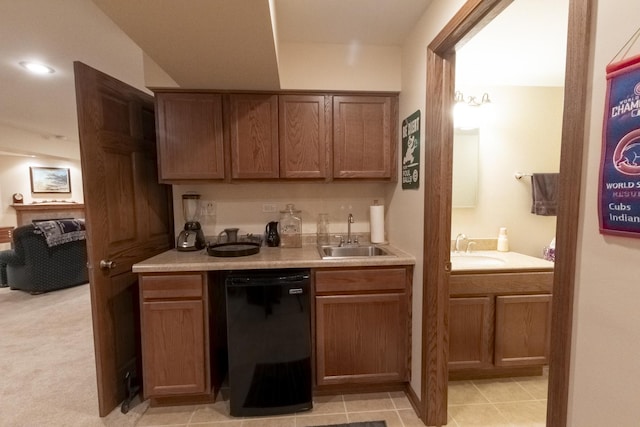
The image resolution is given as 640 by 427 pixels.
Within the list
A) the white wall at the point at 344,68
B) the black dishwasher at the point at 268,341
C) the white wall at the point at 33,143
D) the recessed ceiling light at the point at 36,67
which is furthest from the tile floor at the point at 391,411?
the white wall at the point at 33,143

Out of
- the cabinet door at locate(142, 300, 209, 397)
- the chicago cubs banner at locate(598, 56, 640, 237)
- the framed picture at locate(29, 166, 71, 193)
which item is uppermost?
the framed picture at locate(29, 166, 71, 193)

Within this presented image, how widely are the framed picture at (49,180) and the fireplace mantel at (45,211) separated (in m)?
0.47

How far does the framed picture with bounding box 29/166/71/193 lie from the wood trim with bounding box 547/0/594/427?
9340mm

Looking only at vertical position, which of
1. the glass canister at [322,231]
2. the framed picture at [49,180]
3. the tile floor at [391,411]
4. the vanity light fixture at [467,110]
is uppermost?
the vanity light fixture at [467,110]

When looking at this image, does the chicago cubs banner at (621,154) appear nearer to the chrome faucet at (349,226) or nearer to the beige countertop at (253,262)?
the beige countertop at (253,262)

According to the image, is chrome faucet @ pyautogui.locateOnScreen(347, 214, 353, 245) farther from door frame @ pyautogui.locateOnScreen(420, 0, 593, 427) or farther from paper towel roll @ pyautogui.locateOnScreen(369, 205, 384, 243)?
door frame @ pyautogui.locateOnScreen(420, 0, 593, 427)

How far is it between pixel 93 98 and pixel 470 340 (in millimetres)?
2800

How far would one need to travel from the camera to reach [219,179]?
2.15m

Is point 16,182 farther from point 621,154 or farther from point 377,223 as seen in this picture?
point 621,154

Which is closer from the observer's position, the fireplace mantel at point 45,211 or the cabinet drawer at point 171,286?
the cabinet drawer at point 171,286

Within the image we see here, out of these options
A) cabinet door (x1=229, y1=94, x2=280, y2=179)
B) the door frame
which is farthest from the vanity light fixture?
cabinet door (x1=229, y1=94, x2=280, y2=179)

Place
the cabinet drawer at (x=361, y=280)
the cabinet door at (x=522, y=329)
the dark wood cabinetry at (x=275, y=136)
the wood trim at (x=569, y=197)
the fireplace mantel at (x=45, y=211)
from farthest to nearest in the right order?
1. the fireplace mantel at (x=45, y=211)
2. the dark wood cabinetry at (x=275, y=136)
3. the cabinet door at (x=522, y=329)
4. the cabinet drawer at (x=361, y=280)
5. the wood trim at (x=569, y=197)

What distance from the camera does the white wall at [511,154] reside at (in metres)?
2.41

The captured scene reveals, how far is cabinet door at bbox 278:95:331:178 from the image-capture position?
2.14 meters
